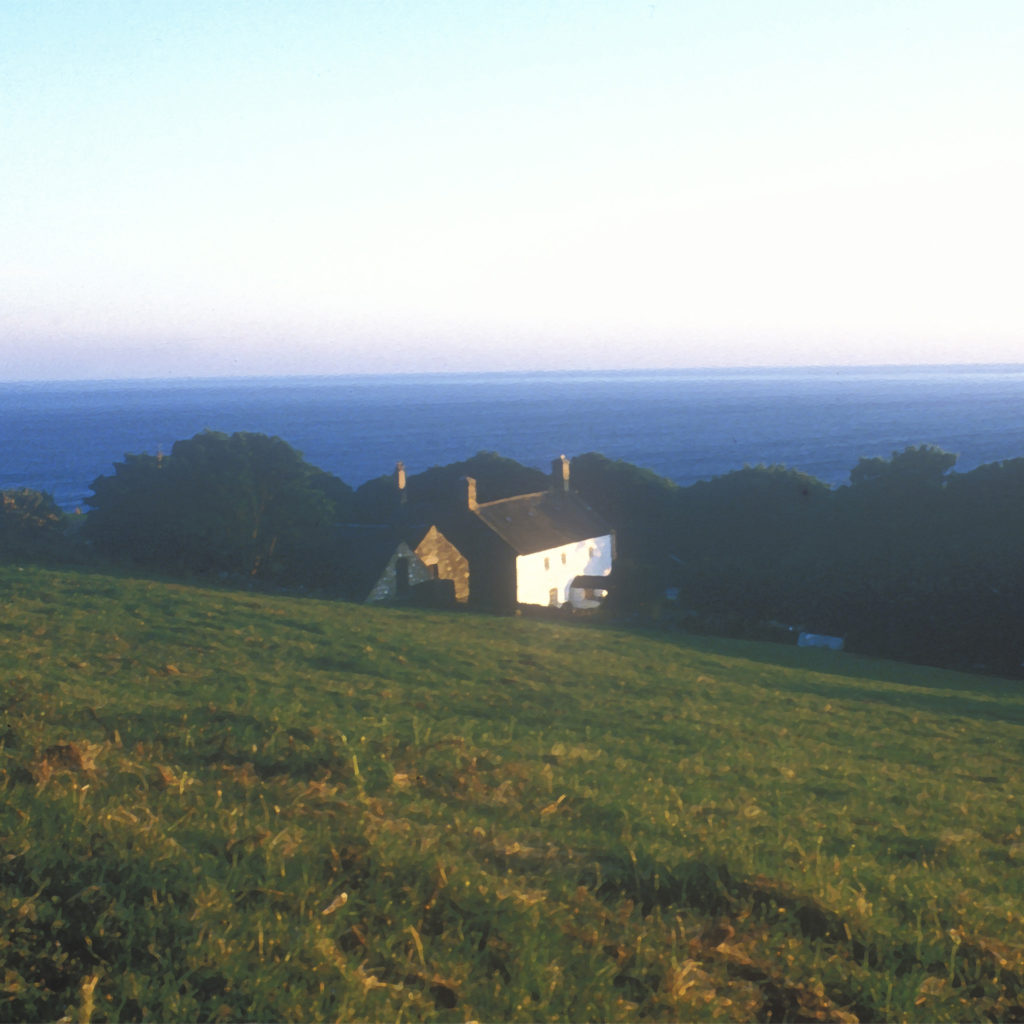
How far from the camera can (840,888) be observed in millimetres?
7914

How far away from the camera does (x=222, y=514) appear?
50.1m

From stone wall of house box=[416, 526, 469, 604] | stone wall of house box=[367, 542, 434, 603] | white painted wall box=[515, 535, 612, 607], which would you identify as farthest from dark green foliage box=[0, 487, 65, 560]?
white painted wall box=[515, 535, 612, 607]

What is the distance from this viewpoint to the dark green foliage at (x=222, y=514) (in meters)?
50.2

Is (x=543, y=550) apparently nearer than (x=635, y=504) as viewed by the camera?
Yes

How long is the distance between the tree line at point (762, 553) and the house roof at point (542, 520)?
19.9 feet

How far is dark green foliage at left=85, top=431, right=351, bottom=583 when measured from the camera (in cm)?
5016

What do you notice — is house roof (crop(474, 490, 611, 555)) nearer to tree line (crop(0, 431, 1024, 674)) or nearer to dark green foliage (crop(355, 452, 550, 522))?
tree line (crop(0, 431, 1024, 674))

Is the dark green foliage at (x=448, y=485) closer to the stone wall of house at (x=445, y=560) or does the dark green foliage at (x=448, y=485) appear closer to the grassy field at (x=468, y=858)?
the stone wall of house at (x=445, y=560)

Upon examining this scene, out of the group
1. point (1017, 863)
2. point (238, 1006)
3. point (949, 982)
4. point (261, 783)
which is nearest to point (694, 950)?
point (949, 982)

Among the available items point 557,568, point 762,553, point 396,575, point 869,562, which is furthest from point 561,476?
point 869,562

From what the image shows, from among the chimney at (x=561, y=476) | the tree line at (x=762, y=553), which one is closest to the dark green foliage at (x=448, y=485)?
the chimney at (x=561, y=476)

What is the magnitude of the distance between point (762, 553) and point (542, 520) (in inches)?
587

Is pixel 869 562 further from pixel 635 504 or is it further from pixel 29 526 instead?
pixel 29 526

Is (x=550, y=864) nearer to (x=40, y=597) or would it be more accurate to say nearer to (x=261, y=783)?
(x=261, y=783)
